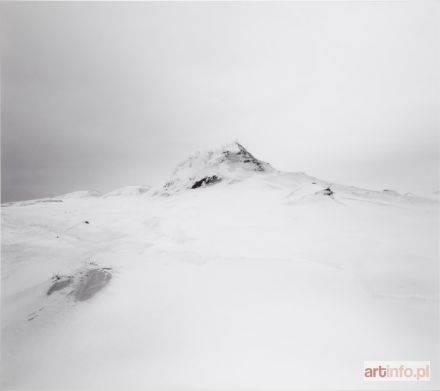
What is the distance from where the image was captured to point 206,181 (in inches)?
468

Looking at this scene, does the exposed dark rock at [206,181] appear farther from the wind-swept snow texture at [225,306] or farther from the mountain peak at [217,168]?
the wind-swept snow texture at [225,306]

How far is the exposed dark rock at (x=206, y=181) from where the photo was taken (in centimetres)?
1173

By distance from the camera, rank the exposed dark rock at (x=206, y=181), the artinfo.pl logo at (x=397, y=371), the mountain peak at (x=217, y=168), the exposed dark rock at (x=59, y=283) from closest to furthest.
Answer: the artinfo.pl logo at (x=397, y=371)
the exposed dark rock at (x=59, y=283)
the exposed dark rock at (x=206, y=181)
the mountain peak at (x=217, y=168)

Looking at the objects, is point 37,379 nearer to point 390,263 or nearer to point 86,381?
point 86,381

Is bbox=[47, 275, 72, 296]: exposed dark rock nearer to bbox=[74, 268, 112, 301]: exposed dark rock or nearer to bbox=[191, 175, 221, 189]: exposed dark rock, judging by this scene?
bbox=[74, 268, 112, 301]: exposed dark rock

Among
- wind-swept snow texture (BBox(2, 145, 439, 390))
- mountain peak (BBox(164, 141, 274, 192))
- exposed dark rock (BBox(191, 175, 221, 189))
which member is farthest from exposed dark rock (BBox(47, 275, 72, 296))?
exposed dark rock (BBox(191, 175, 221, 189))

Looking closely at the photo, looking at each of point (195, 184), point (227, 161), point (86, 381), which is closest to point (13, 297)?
point (86, 381)

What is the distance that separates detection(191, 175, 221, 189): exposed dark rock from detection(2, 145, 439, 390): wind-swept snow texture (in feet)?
20.8

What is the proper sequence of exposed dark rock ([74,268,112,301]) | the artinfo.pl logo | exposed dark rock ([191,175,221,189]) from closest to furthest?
the artinfo.pl logo, exposed dark rock ([74,268,112,301]), exposed dark rock ([191,175,221,189])

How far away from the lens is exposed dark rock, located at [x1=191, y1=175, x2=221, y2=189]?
462 inches

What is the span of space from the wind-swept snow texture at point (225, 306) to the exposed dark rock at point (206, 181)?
6.33m

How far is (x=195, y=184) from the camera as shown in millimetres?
12156

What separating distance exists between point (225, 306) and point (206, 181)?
30.3 ft

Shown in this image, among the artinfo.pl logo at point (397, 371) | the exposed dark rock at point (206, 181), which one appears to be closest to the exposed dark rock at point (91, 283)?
the artinfo.pl logo at point (397, 371)
